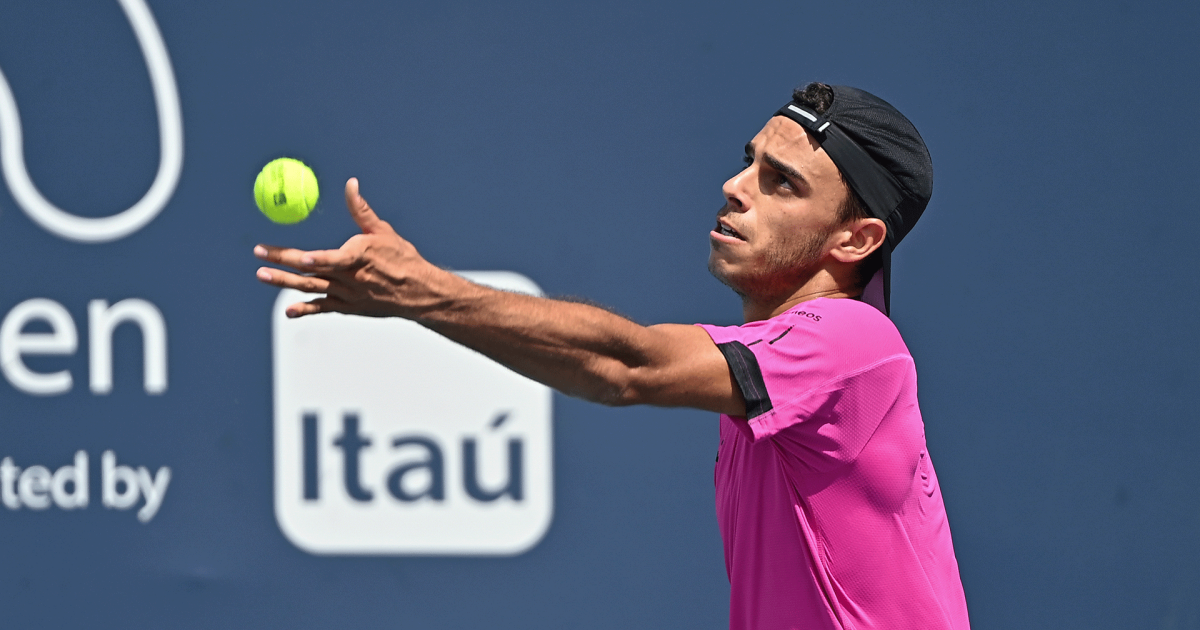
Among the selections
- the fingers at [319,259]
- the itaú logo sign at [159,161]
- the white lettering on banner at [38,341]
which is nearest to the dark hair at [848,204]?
the fingers at [319,259]

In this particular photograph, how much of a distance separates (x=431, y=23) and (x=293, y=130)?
1.44 feet

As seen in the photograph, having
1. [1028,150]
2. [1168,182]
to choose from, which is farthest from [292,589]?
[1168,182]

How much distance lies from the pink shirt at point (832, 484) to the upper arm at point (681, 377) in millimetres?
20

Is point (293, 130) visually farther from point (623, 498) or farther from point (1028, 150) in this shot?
point (1028, 150)

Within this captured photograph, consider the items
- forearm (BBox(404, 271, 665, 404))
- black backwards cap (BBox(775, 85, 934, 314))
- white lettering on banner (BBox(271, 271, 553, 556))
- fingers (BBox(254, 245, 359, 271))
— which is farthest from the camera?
white lettering on banner (BBox(271, 271, 553, 556))

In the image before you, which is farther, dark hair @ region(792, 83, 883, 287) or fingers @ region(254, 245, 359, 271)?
dark hair @ region(792, 83, 883, 287)

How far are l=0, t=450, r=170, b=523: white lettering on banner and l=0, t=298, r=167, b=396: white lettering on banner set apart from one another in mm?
194

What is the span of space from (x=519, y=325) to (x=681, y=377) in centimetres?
24

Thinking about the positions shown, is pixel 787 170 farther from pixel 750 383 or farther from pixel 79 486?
pixel 79 486

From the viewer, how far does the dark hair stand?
5.64 ft

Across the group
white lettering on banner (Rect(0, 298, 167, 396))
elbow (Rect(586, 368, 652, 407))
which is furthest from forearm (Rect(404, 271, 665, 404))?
white lettering on banner (Rect(0, 298, 167, 396))

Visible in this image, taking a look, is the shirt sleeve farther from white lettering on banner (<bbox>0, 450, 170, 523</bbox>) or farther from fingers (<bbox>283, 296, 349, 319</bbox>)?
white lettering on banner (<bbox>0, 450, 170, 523</bbox>)

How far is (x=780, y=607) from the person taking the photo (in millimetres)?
1647

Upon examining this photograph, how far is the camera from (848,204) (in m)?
1.72
